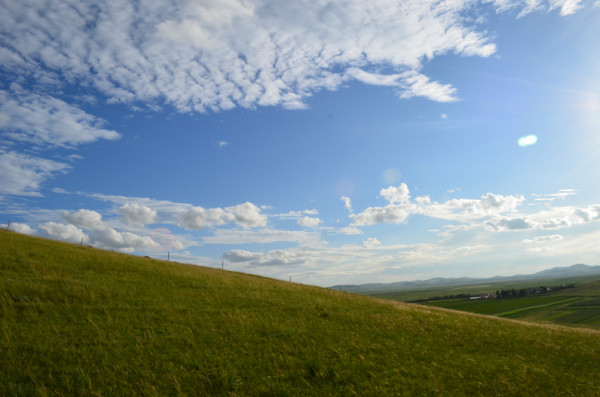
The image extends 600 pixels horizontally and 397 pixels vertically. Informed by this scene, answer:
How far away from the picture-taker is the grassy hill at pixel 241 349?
859 centimetres

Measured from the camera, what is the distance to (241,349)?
36.6 ft

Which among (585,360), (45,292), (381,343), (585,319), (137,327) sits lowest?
(585,319)

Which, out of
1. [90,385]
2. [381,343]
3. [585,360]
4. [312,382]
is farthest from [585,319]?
[90,385]

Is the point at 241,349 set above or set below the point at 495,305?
above

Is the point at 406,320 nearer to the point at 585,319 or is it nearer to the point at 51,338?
the point at 51,338

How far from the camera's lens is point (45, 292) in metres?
15.6

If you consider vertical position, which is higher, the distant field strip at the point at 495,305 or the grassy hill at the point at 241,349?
the grassy hill at the point at 241,349

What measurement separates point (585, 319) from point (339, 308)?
94519 mm

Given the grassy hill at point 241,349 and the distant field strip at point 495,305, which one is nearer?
the grassy hill at point 241,349

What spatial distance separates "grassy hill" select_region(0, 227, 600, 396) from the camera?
28.2 feet

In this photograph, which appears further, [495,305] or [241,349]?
[495,305]

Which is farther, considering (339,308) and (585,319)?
(585,319)

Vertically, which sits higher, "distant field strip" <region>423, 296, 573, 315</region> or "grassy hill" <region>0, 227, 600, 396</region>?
"grassy hill" <region>0, 227, 600, 396</region>

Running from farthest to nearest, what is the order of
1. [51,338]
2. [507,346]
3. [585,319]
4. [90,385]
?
[585,319], [507,346], [51,338], [90,385]
